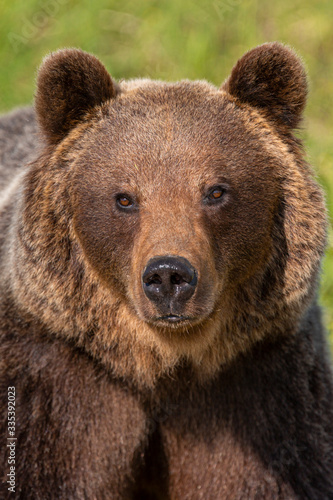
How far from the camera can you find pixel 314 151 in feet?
30.6

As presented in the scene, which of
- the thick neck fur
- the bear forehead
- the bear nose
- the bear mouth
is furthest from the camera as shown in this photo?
the thick neck fur

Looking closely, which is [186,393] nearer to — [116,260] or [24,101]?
[116,260]

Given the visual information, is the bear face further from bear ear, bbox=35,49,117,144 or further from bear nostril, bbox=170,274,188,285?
bear nostril, bbox=170,274,188,285

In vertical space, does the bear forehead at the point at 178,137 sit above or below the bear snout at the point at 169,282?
above

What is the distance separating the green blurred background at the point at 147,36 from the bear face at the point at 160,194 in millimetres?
5538

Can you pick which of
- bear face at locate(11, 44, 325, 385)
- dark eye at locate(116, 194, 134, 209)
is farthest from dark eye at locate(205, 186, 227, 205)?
dark eye at locate(116, 194, 134, 209)

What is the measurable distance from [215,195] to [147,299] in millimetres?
719

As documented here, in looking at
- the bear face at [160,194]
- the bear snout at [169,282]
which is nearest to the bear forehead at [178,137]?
the bear face at [160,194]

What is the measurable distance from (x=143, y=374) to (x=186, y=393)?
349 millimetres

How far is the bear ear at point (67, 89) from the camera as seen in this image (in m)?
4.67

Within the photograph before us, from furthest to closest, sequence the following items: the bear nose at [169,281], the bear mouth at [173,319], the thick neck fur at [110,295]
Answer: the thick neck fur at [110,295], the bear mouth at [173,319], the bear nose at [169,281]

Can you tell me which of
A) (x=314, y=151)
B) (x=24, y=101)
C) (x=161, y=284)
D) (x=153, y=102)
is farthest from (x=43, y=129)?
(x=24, y=101)

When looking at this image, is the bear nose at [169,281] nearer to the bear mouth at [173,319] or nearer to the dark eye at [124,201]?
the bear mouth at [173,319]

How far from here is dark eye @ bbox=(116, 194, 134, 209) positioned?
4.52m
